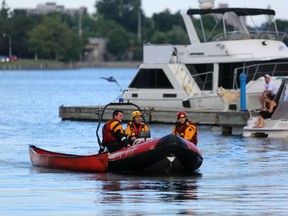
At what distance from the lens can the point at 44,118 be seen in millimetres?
49594

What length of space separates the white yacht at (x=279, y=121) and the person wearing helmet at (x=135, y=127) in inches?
381

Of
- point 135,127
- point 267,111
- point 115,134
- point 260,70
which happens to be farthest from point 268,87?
point 115,134

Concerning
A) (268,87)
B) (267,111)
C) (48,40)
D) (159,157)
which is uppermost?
(268,87)

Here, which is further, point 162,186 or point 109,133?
point 109,133

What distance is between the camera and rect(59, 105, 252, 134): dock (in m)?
35.7

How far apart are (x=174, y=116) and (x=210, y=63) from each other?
326 cm

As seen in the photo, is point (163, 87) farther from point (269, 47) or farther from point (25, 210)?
point (25, 210)

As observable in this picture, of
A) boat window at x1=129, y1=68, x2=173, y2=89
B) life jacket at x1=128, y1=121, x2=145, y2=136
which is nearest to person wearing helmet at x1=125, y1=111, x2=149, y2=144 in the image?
life jacket at x1=128, y1=121, x2=145, y2=136

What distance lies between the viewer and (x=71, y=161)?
2542cm

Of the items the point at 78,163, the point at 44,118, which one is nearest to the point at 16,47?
the point at 44,118

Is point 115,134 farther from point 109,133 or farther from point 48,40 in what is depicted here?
point 48,40

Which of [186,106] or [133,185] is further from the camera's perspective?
[186,106]

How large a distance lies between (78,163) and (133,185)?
2699mm

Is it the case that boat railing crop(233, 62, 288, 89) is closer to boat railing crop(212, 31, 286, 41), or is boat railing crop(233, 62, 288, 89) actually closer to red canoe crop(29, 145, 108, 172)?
boat railing crop(212, 31, 286, 41)
